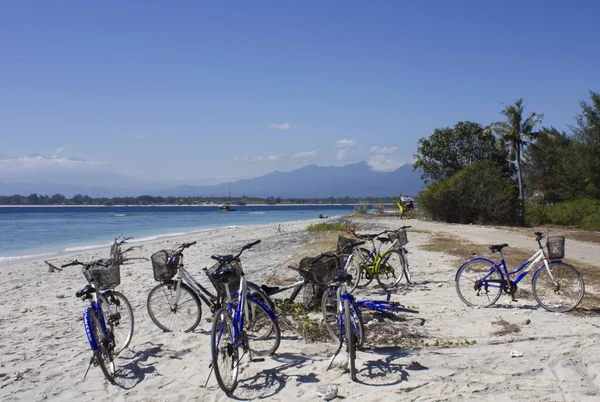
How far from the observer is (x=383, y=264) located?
893 cm

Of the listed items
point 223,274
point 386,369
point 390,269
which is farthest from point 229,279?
point 390,269

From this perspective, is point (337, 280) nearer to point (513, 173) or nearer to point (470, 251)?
point (470, 251)

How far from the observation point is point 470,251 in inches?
554

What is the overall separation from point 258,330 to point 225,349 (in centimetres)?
174

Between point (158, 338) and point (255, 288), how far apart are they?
5.59ft

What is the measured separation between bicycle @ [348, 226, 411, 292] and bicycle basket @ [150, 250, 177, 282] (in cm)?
334

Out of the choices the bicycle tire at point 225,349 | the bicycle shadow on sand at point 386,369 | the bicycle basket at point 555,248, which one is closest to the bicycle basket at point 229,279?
the bicycle tire at point 225,349

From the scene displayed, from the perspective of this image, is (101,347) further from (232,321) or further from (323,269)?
(323,269)

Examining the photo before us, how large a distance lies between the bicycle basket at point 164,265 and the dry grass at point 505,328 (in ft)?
13.3

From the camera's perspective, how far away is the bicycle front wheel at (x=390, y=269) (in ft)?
29.3

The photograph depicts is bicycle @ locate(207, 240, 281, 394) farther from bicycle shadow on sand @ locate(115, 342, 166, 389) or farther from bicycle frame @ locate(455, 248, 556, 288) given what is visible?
bicycle frame @ locate(455, 248, 556, 288)

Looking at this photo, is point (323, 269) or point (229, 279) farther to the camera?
point (323, 269)

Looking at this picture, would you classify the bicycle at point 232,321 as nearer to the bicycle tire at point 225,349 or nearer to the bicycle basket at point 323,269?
the bicycle tire at point 225,349

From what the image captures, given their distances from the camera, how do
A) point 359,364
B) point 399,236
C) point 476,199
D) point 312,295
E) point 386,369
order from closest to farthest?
point 386,369 → point 359,364 → point 312,295 → point 399,236 → point 476,199
